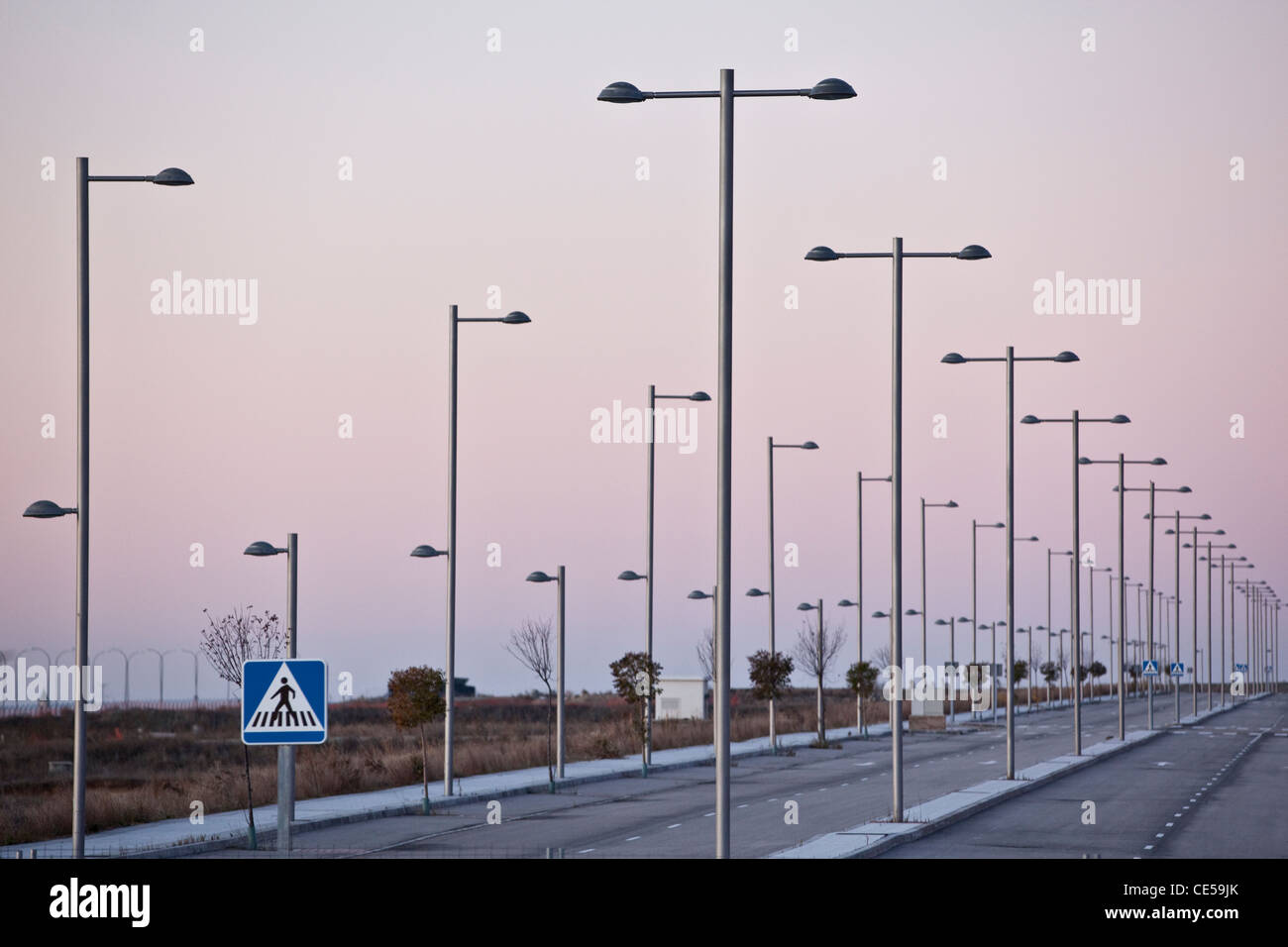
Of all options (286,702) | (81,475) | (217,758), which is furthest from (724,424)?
(217,758)

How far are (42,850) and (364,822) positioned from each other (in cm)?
802

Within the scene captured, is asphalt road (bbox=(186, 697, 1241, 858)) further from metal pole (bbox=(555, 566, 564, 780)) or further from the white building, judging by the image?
the white building

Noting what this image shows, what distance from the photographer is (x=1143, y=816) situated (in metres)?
32.0

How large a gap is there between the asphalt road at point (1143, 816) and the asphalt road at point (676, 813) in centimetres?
183

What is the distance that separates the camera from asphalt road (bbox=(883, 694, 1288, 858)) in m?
25.9

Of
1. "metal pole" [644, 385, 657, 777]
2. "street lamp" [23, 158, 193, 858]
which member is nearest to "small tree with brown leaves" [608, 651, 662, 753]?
"metal pole" [644, 385, 657, 777]

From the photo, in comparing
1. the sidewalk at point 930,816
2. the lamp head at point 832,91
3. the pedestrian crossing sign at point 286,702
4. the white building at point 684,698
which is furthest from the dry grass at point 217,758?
the pedestrian crossing sign at point 286,702

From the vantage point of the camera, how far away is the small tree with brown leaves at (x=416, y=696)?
38969mm

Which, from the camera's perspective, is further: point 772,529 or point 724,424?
point 772,529

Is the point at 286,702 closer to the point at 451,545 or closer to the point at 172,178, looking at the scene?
the point at 172,178

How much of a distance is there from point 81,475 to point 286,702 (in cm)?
1032
